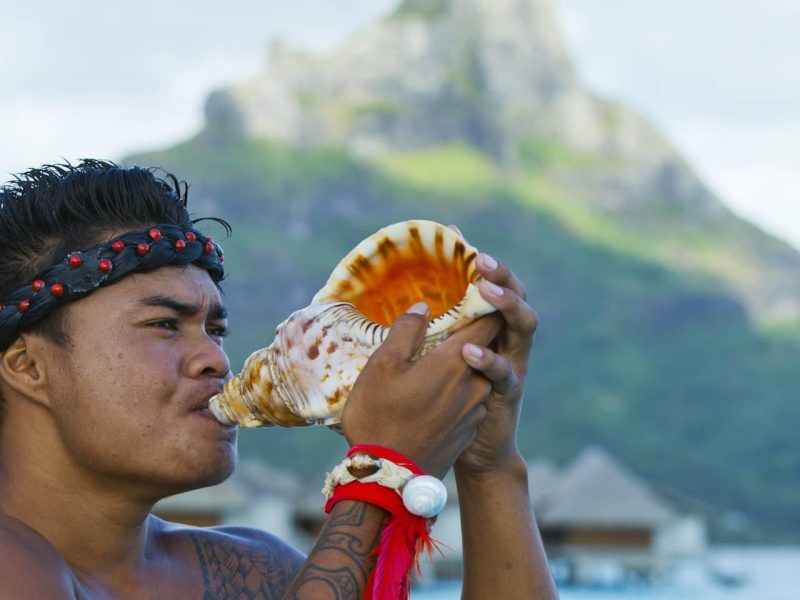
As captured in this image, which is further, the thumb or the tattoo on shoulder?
the tattoo on shoulder

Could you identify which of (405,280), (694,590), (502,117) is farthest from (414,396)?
(502,117)

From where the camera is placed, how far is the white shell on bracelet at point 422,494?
1630 mm

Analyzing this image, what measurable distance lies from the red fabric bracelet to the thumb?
15 cm

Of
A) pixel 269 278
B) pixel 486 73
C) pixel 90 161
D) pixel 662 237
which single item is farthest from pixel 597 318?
pixel 90 161

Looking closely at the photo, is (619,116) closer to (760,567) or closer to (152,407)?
(760,567)

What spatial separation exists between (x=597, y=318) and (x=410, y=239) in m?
94.4

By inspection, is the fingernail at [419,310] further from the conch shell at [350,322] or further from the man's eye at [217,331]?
the man's eye at [217,331]

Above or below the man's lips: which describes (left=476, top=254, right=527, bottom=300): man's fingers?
above

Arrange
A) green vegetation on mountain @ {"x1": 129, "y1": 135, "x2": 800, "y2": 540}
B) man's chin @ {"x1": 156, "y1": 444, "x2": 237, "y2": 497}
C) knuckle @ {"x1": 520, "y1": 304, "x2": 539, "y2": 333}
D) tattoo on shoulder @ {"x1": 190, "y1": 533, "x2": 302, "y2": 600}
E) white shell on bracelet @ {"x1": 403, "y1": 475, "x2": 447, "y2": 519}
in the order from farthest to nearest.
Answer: green vegetation on mountain @ {"x1": 129, "y1": 135, "x2": 800, "y2": 540} → tattoo on shoulder @ {"x1": 190, "y1": 533, "x2": 302, "y2": 600} → man's chin @ {"x1": 156, "y1": 444, "x2": 237, "y2": 497} → knuckle @ {"x1": 520, "y1": 304, "x2": 539, "y2": 333} → white shell on bracelet @ {"x1": 403, "y1": 475, "x2": 447, "y2": 519}

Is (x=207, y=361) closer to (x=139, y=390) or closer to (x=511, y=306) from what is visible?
(x=139, y=390)

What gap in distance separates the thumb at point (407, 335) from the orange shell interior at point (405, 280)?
6.3 inches

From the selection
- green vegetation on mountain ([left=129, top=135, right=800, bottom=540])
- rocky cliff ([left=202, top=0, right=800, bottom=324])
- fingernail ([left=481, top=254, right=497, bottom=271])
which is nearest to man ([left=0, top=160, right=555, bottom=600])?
fingernail ([left=481, top=254, right=497, bottom=271])

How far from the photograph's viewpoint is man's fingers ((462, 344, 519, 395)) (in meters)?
1.66

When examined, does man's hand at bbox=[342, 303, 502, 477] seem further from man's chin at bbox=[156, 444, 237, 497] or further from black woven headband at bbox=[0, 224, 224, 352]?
black woven headband at bbox=[0, 224, 224, 352]
